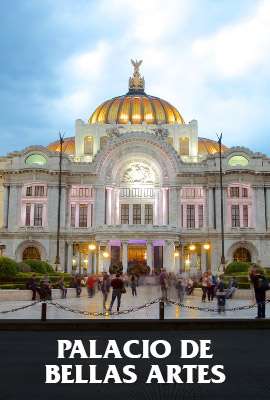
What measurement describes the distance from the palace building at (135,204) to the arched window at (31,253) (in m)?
0.15

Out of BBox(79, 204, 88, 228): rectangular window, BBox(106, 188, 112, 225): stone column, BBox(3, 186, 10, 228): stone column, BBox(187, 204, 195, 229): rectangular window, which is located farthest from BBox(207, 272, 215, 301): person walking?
BBox(3, 186, 10, 228): stone column

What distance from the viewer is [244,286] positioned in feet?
123

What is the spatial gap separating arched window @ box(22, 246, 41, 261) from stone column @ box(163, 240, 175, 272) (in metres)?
18.9

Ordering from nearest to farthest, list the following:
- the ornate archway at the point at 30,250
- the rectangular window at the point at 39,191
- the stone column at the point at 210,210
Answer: the ornate archway at the point at 30,250, the stone column at the point at 210,210, the rectangular window at the point at 39,191

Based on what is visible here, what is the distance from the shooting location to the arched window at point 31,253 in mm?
72125

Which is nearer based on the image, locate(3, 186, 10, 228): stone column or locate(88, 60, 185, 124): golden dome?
locate(3, 186, 10, 228): stone column

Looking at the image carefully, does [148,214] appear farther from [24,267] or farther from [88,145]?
[24,267]

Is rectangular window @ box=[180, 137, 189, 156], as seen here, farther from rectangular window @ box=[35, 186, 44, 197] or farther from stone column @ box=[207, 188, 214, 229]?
rectangular window @ box=[35, 186, 44, 197]

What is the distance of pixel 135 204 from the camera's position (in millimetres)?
75500

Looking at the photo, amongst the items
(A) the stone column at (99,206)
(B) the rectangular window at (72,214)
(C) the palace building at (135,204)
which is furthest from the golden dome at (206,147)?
(B) the rectangular window at (72,214)

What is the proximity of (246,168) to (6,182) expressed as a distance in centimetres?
3587

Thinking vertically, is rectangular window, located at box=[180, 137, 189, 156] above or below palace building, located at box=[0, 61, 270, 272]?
above

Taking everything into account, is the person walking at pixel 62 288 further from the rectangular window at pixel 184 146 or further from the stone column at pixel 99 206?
the rectangular window at pixel 184 146

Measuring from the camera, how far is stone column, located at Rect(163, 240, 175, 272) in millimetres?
67488
